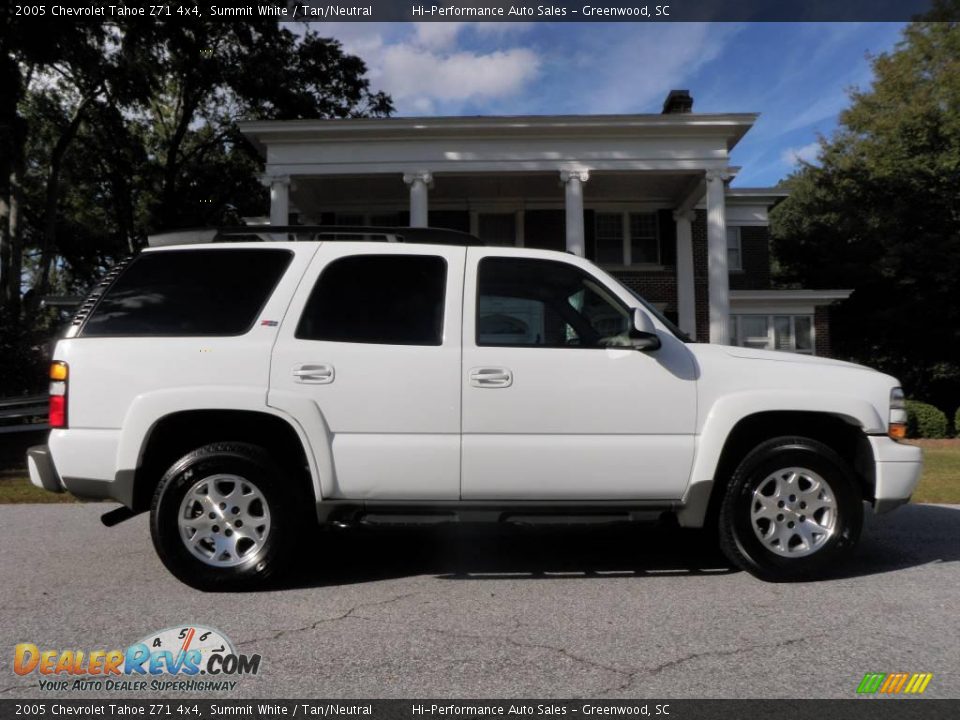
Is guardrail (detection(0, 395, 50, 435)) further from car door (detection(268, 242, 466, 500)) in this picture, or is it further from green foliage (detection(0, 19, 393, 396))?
car door (detection(268, 242, 466, 500))

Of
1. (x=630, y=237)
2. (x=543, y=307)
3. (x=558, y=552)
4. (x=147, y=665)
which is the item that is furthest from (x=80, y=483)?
(x=630, y=237)

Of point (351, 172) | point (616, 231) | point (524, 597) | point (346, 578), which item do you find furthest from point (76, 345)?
point (616, 231)

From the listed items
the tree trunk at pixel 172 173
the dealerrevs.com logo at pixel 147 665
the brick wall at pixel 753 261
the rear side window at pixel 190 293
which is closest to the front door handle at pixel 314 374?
the rear side window at pixel 190 293

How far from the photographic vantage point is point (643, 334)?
13.4 ft

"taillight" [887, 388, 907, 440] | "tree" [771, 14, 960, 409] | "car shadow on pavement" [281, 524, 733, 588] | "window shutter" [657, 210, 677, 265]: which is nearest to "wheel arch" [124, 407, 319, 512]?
"car shadow on pavement" [281, 524, 733, 588]

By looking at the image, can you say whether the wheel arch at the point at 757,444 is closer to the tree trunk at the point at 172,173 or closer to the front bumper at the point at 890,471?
the front bumper at the point at 890,471

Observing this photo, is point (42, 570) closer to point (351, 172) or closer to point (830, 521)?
point (830, 521)

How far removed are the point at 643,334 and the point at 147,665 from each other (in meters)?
2.92

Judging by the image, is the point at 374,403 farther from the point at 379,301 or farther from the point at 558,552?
the point at 558,552

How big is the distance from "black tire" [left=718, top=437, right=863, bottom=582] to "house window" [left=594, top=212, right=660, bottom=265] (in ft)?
52.6

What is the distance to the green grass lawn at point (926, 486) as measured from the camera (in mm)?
7289

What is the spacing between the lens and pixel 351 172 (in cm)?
1697

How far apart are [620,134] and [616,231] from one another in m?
3.64

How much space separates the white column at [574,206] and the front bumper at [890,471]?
41.4 feet
